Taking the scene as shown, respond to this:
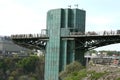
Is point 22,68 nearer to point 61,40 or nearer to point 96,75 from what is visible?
point 61,40

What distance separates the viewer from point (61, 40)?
73.5 meters

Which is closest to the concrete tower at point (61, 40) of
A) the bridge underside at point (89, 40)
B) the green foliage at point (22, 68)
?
the bridge underside at point (89, 40)

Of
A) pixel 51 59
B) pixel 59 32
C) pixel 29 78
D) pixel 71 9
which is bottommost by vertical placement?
pixel 29 78

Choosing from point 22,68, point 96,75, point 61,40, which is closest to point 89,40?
point 61,40

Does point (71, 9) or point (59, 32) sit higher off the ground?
point (71, 9)

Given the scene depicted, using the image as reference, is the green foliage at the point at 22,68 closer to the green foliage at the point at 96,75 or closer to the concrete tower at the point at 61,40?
the concrete tower at the point at 61,40

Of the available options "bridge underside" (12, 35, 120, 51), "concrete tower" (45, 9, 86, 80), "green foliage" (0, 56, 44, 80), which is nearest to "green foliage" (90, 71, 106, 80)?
"bridge underside" (12, 35, 120, 51)

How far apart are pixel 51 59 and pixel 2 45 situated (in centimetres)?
11390

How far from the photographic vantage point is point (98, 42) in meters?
71.3

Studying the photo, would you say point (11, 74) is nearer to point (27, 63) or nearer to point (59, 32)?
point (27, 63)

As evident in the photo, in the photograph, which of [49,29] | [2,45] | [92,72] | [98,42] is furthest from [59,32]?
[2,45]

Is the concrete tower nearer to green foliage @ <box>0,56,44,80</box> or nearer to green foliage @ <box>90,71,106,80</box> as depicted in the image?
green foliage @ <box>90,71,106,80</box>

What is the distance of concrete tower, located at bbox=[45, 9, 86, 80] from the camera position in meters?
72.8

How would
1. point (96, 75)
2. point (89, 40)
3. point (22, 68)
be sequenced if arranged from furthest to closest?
point (22, 68), point (89, 40), point (96, 75)
